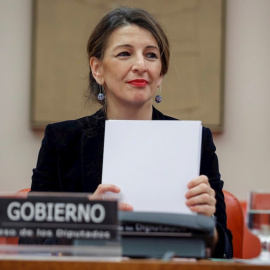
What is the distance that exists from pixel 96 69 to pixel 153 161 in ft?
2.56

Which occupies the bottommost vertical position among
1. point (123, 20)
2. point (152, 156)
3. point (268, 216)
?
point (268, 216)

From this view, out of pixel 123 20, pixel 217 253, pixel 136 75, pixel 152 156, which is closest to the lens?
pixel 152 156

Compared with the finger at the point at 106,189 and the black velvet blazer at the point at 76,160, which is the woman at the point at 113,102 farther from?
the finger at the point at 106,189

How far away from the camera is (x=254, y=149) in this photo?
3412 mm

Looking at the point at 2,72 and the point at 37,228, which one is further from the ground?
the point at 2,72

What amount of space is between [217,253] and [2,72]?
80.6 inches

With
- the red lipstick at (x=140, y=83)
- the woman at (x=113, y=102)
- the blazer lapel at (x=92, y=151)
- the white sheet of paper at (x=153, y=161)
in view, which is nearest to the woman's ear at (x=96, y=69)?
the woman at (x=113, y=102)

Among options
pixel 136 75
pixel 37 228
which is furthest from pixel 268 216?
pixel 136 75

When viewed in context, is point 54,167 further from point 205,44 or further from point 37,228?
point 205,44

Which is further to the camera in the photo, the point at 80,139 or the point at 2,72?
the point at 2,72

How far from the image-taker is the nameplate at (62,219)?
3.74 feet

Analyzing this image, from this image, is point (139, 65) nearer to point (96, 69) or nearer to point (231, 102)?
point (96, 69)

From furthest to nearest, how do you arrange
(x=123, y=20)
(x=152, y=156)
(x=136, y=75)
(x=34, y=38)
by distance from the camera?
(x=34, y=38) < (x=123, y=20) < (x=136, y=75) < (x=152, y=156)

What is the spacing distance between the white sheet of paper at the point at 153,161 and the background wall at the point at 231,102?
193cm
